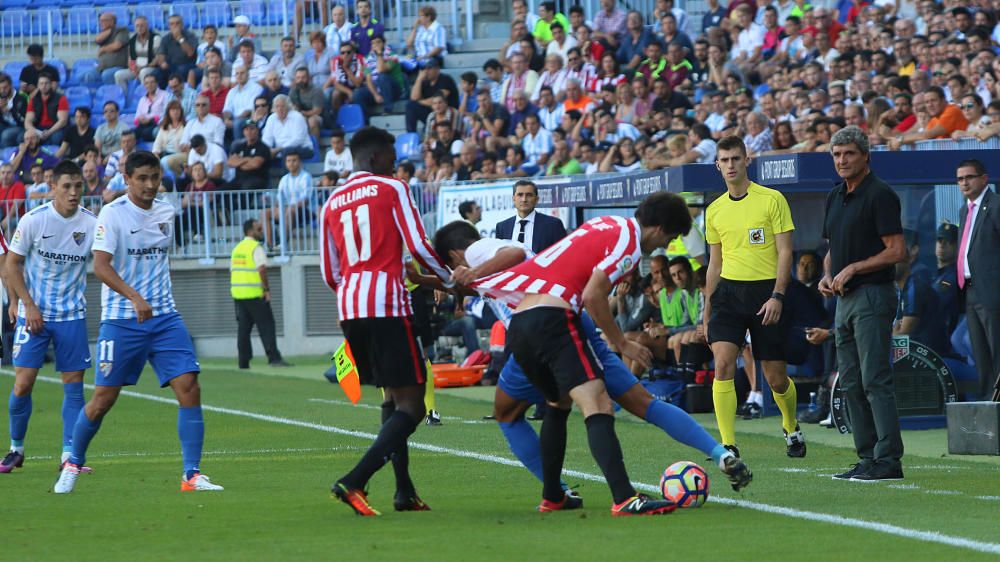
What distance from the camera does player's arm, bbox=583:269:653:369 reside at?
7.47 m

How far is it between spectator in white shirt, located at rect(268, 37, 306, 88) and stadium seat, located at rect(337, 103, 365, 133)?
4.58 feet

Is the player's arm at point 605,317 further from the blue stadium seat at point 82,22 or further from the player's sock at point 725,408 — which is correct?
the blue stadium seat at point 82,22

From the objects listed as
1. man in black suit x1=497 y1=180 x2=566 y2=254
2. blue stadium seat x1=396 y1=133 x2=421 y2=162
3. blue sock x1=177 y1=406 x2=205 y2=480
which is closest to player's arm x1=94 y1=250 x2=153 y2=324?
blue sock x1=177 y1=406 x2=205 y2=480

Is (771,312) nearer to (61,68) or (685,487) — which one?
(685,487)

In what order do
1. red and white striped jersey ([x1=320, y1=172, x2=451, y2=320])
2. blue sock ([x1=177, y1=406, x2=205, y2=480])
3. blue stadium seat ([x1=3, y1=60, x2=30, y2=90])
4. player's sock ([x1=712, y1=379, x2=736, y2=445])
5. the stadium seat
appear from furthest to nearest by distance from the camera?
blue stadium seat ([x1=3, y1=60, x2=30, y2=90]), the stadium seat, player's sock ([x1=712, y1=379, x2=736, y2=445]), blue sock ([x1=177, y1=406, x2=205, y2=480]), red and white striped jersey ([x1=320, y1=172, x2=451, y2=320])

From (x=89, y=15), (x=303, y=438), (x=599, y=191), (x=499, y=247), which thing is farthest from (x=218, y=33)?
(x=499, y=247)

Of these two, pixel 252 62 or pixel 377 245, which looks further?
pixel 252 62

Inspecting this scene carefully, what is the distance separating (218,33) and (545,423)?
2734 cm

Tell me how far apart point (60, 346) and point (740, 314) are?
484 cm

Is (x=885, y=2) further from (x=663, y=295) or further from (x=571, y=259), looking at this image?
(x=571, y=259)

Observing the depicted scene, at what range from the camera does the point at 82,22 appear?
35.2 metres

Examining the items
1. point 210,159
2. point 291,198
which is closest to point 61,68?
point 210,159

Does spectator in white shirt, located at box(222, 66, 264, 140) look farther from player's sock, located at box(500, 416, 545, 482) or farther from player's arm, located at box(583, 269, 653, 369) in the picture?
player's arm, located at box(583, 269, 653, 369)

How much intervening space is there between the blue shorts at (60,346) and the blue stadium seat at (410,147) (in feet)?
55.1
